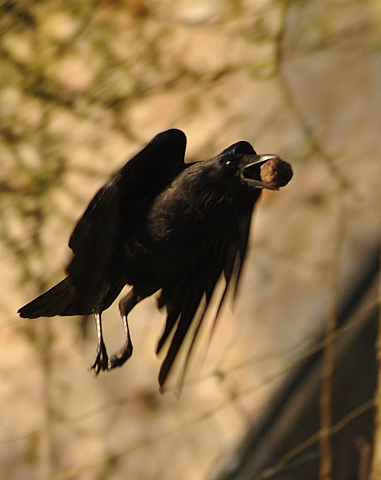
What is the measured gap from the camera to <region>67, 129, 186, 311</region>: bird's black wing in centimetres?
117

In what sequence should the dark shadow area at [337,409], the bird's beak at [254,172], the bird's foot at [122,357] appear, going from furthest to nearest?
the dark shadow area at [337,409], the bird's foot at [122,357], the bird's beak at [254,172]

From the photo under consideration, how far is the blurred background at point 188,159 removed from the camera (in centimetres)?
296

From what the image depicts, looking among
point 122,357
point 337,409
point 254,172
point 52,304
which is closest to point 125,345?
point 122,357

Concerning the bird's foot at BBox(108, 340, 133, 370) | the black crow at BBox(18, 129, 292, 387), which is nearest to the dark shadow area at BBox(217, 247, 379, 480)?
the black crow at BBox(18, 129, 292, 387)

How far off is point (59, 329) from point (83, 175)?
79 centimetres

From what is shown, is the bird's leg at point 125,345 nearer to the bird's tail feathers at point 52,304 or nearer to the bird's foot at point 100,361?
the bird's foot at point 100,361

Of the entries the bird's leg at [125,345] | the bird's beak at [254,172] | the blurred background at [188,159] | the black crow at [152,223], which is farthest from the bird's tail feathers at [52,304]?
the blurred background at [188,159]

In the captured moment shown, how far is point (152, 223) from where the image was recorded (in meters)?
1.24

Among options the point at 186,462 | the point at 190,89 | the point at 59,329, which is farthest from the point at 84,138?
the point at 186,462

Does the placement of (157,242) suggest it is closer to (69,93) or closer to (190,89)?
(190,89)

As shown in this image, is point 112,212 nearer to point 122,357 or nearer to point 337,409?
point 122,357

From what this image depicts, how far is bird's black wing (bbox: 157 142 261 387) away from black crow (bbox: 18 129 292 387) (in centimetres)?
2

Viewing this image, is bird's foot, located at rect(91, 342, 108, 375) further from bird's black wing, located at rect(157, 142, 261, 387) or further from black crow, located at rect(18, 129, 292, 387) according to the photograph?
bird's black wing, located at rect(157, 142, 261, 387)

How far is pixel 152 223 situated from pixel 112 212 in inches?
3.8
